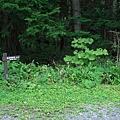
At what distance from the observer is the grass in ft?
13.6

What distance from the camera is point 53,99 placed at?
4797mm

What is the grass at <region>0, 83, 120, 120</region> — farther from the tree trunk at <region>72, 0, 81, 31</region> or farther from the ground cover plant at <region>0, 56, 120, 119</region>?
the tree trunk at <region>72, 0, 81, 31</region>

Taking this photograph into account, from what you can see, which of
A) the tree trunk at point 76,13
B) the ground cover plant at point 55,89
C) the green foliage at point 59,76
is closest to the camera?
the ground cover plant at point 55,89

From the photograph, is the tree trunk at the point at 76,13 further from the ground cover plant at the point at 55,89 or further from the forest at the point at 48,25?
the ground cover plant at the point at 55,89

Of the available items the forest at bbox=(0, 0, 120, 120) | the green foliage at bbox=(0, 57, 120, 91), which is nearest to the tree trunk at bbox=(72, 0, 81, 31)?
the forest at bbox=(0, 0, 120, 120)

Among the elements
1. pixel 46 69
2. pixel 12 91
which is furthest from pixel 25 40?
pixel 12 91

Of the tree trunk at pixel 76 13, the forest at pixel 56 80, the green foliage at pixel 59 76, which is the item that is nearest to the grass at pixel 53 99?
the forest at pixel 56 80

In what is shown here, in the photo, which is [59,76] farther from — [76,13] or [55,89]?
[76,13]

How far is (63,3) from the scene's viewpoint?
11617 mm

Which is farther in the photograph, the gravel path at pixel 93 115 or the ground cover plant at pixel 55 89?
the ground cover plant at pixel 55 89

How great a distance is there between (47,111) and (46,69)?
7.81ft

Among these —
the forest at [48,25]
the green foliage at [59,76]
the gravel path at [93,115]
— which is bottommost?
the gravel path at [93,115]

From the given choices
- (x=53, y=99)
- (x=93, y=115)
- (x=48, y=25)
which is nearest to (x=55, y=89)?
(x=53, y=99)

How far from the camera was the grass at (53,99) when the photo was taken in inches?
164
